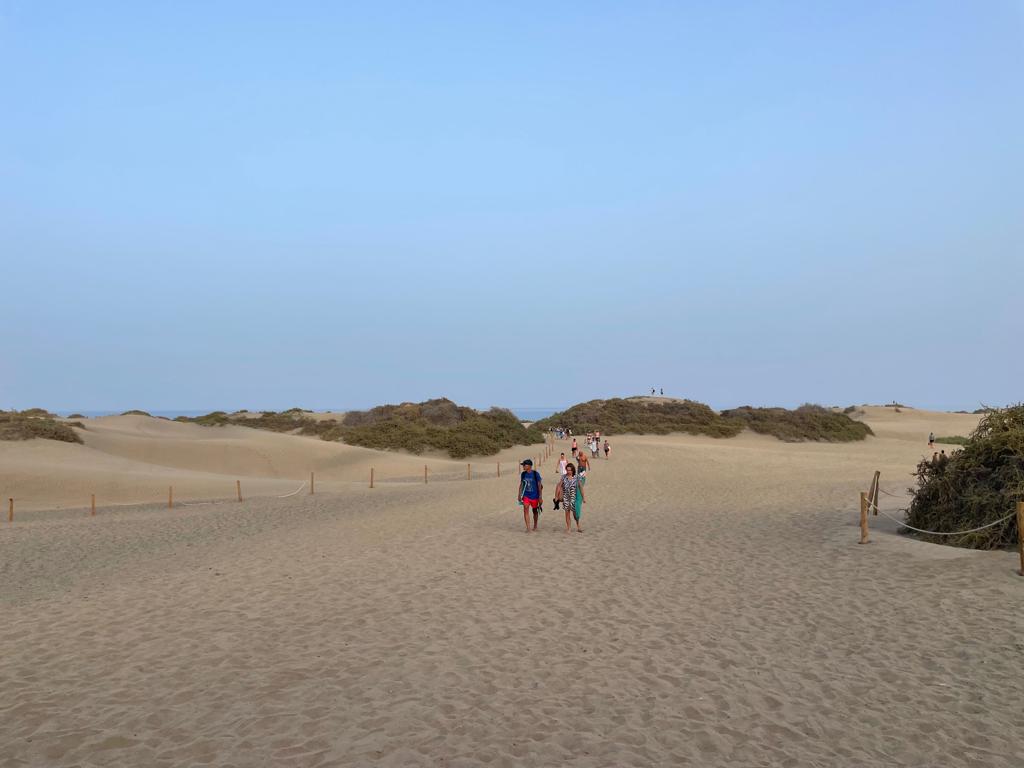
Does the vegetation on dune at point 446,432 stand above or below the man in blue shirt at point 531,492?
above

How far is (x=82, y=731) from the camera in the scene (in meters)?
5.66

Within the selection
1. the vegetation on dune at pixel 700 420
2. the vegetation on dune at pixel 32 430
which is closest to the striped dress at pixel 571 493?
the vegetation on dune at pixel 32 430

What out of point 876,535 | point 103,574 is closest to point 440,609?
point 103,574

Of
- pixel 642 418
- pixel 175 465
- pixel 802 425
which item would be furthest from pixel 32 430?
pixel 802 425

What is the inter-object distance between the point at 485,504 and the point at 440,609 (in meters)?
11.4

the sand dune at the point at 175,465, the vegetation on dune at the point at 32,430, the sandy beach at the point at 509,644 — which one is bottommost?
the sandy beach at the point at 509,644

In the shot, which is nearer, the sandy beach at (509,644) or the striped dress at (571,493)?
the sandy beach at (509,644)

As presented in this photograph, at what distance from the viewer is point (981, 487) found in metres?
12.3

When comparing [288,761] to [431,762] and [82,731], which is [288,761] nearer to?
[431,762]

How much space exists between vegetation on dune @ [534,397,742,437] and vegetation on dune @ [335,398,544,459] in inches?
323

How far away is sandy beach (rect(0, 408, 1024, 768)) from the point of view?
Answer: 5.47 m

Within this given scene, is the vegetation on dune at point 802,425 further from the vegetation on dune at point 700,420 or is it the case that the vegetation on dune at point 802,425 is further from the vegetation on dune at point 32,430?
the vegetation on dune at point 32,430

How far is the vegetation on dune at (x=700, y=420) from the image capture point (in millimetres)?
49438

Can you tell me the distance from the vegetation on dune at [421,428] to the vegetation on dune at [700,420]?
29.1ft
